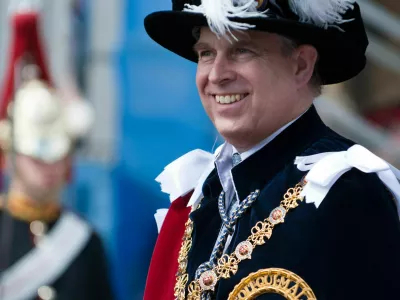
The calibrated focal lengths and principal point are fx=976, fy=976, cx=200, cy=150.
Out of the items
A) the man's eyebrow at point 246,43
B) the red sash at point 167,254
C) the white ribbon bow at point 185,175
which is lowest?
the red sash at point 167,254

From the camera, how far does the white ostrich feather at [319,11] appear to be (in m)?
2.15

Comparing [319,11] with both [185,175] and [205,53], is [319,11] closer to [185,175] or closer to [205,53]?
[205,53]

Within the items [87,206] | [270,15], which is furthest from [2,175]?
[270,15]

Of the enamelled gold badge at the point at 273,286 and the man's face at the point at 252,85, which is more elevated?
the man's face at the point at 252,85

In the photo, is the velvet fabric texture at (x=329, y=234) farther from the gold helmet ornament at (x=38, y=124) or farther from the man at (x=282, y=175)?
the gold helmet ornament at (x=38, y=124)

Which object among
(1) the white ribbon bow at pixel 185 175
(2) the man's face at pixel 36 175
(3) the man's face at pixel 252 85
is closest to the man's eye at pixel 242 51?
(3) the man's face at pixel 252 85

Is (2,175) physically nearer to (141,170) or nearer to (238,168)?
(141,170)

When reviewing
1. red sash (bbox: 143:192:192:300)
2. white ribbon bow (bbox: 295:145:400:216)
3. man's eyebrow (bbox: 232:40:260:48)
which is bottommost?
red sash (bbox: 143:192:192:300)

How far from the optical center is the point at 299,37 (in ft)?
7.11

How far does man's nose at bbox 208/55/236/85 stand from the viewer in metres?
2.19

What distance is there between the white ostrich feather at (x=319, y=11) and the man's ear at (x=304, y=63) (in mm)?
72

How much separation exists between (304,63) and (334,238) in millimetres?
436

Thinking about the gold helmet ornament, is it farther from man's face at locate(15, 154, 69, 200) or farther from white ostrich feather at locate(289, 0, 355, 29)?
white ostrich feather at locate(289, 0, 355, 29)

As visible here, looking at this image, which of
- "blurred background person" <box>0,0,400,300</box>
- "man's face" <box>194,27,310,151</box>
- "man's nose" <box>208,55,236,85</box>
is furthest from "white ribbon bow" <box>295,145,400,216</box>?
"blurred background person" <box>0,0,400,300</box>
